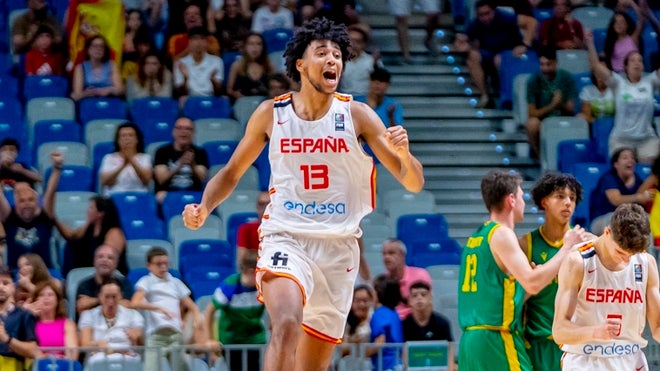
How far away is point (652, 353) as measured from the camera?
11.7 metres

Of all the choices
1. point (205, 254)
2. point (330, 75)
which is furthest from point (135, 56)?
point (330, 75)

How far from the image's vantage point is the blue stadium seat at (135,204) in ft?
43.8

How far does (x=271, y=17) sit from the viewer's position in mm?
15977

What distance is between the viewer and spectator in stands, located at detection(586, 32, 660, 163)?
15078 mm

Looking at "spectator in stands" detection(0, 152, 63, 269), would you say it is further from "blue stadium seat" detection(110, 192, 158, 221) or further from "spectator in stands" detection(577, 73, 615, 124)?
"spectator in stands" detection(577, 73, 615, 124)

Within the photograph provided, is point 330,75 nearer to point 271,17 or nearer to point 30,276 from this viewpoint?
point 30,276

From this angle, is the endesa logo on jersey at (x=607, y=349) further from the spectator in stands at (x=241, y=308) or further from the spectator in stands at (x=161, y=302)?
the spectator in stands at (x=161, y=302)

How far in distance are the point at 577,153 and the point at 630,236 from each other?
7206 mm

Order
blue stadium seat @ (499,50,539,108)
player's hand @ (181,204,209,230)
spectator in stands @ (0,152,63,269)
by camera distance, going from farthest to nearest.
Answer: blue stadium seat @ (499,50,539,108), spectator in stands @ (0,152,63,269), player's hand @ (181,204,209,230)

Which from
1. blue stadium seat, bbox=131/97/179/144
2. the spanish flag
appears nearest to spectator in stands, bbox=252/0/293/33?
the spanish flag

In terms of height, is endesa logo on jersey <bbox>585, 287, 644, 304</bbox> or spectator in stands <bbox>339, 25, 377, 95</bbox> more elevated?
spectator in stands <bbox>339, 25, 377, 95</bbox>

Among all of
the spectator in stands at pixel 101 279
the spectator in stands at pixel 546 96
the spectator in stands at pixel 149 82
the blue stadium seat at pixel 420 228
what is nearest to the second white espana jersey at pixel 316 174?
the spectator in stands at pixel 101 279

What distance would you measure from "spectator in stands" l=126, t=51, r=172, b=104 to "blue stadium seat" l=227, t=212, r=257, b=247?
7.31 feet

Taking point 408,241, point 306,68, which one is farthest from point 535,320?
point 408,241
